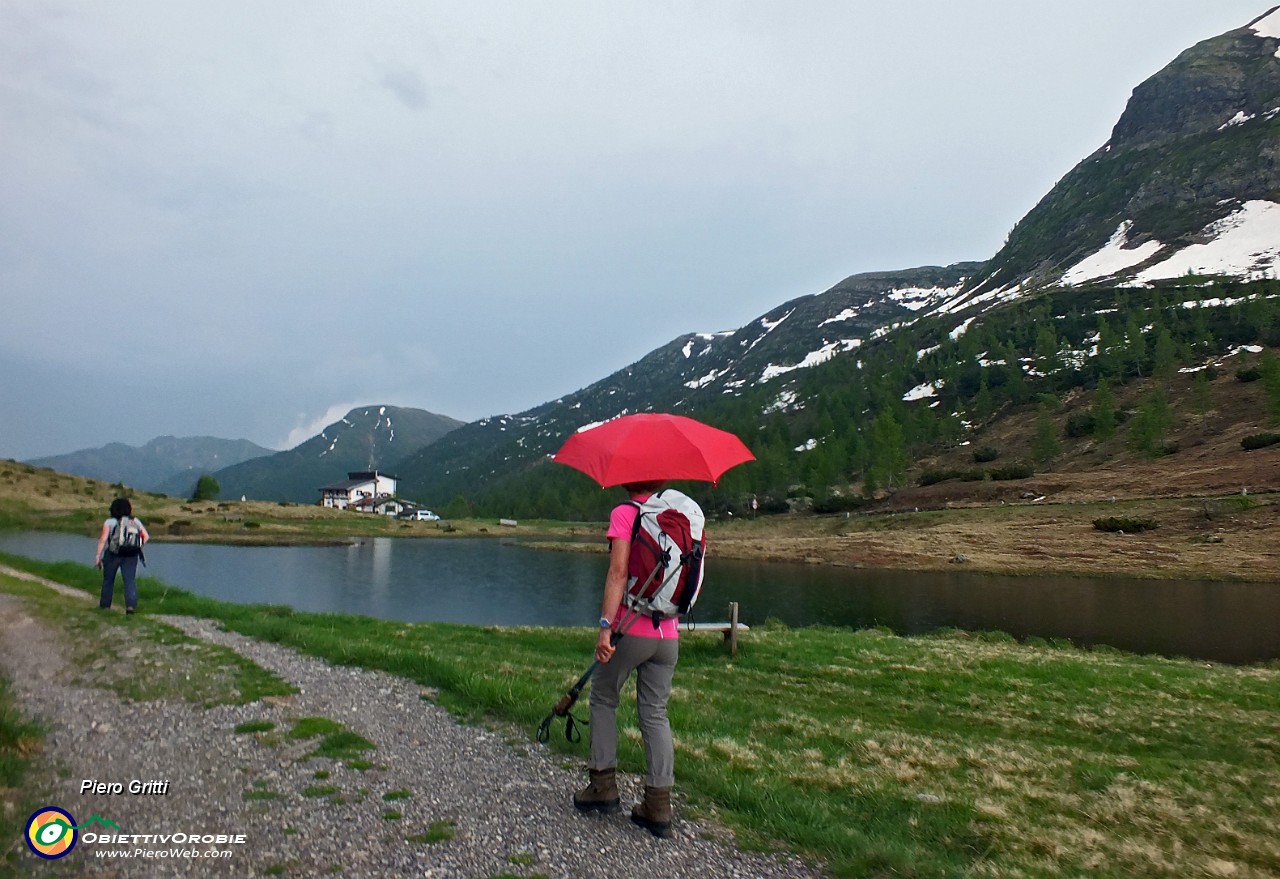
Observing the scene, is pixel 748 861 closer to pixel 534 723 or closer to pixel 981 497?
pixel 534 723

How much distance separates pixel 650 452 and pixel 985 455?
347ft

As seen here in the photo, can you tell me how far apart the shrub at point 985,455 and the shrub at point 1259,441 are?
1231 inches

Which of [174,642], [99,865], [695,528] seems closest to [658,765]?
[695,528]

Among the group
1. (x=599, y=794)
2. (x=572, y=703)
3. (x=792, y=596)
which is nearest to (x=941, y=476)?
(x=792, y=596)

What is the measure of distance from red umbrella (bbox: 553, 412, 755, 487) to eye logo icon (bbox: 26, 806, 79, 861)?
4574mm

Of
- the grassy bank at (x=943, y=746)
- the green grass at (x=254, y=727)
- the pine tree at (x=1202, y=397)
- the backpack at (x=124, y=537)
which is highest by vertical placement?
the pine tree at (x=1202, y=397)

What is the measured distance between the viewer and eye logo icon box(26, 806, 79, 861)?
4457 mm

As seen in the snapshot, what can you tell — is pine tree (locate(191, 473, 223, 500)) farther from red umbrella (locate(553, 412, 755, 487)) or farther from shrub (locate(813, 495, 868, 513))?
red umbrella (locate(553, 412, 755, 487))

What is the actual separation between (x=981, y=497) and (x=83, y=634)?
8384cm

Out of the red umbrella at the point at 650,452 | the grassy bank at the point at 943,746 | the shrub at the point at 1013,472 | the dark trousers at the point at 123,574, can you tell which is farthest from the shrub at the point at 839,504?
the red umbrella at the point at 650,452

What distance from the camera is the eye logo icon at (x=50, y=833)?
14.6 ft

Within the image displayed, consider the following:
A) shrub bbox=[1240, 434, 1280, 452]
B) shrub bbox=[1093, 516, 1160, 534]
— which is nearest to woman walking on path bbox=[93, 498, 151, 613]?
shrub bbox=[1093, 516, 1160, 534]

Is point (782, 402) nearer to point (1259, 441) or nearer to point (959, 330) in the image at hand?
point (959, 330)

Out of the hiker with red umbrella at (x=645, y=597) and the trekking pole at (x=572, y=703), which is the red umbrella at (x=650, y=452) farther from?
the trekking pole at (x=572, y=703)
